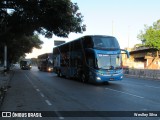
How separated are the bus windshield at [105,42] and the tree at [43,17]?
17.7 ft

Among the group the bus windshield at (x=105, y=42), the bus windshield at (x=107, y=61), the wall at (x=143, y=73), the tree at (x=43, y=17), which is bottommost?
the wall at (x=143, y=73)

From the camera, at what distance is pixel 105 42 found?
2442cm

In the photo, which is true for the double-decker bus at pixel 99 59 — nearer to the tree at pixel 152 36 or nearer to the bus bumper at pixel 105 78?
the bus bumper at pixel 105 78

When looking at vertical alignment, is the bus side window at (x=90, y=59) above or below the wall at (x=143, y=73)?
above

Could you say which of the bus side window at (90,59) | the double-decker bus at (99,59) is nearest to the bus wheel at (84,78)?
the double-decker bus at (99,59)

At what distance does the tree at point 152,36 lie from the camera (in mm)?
68312

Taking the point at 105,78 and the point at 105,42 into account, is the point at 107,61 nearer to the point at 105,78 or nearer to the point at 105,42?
the point at 105,78

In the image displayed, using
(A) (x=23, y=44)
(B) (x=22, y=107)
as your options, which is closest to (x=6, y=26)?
(B) (x=22, y=107)

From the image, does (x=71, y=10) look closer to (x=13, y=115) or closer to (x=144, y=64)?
(x=13, y=115)

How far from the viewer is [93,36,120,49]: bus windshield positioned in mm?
24188

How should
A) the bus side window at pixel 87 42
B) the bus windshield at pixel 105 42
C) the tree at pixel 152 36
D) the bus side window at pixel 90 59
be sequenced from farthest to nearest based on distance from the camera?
1. the tree at pixel 152 36
2. the bus side window at pixel 87 42
3. the bus windshield at pixel 105 42
4. the bus side window at pixel 90 59

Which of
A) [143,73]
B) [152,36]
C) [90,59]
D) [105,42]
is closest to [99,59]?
[90,59]

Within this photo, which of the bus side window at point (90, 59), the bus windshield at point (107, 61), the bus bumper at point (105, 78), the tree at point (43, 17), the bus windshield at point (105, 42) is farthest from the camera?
the bus windshield at point (105, 42)

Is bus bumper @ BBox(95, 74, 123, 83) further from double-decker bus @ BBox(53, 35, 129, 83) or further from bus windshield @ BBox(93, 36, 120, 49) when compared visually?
bus windshield @ BBox(93, 36, 120, 49)
